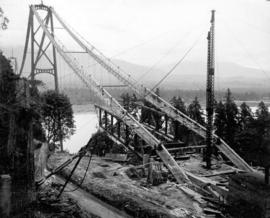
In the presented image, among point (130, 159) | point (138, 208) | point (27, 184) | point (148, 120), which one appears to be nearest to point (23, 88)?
point (27, 184)

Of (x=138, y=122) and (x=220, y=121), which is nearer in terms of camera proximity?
(x=138, y=122)

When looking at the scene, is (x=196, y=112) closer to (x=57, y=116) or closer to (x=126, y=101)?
(x=126, y=101)

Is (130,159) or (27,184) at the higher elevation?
(27,184)

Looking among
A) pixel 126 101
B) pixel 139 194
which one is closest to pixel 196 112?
pixel 126 101

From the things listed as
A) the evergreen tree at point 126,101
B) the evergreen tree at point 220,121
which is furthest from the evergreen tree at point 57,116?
the evergreen tree at point 220,121

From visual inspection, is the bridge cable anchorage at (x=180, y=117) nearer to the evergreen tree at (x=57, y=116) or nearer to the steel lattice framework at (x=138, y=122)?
the steel lattice framework at (x=138, y=122)

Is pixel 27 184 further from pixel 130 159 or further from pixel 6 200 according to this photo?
pixel 130 159

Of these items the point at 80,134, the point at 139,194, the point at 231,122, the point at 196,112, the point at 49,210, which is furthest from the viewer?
the point at 80,134

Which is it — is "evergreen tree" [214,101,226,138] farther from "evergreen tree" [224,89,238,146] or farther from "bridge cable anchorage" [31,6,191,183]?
"bridge cable anchorage" [31,6,191,183]

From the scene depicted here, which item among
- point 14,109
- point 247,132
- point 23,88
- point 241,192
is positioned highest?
point 23,88
